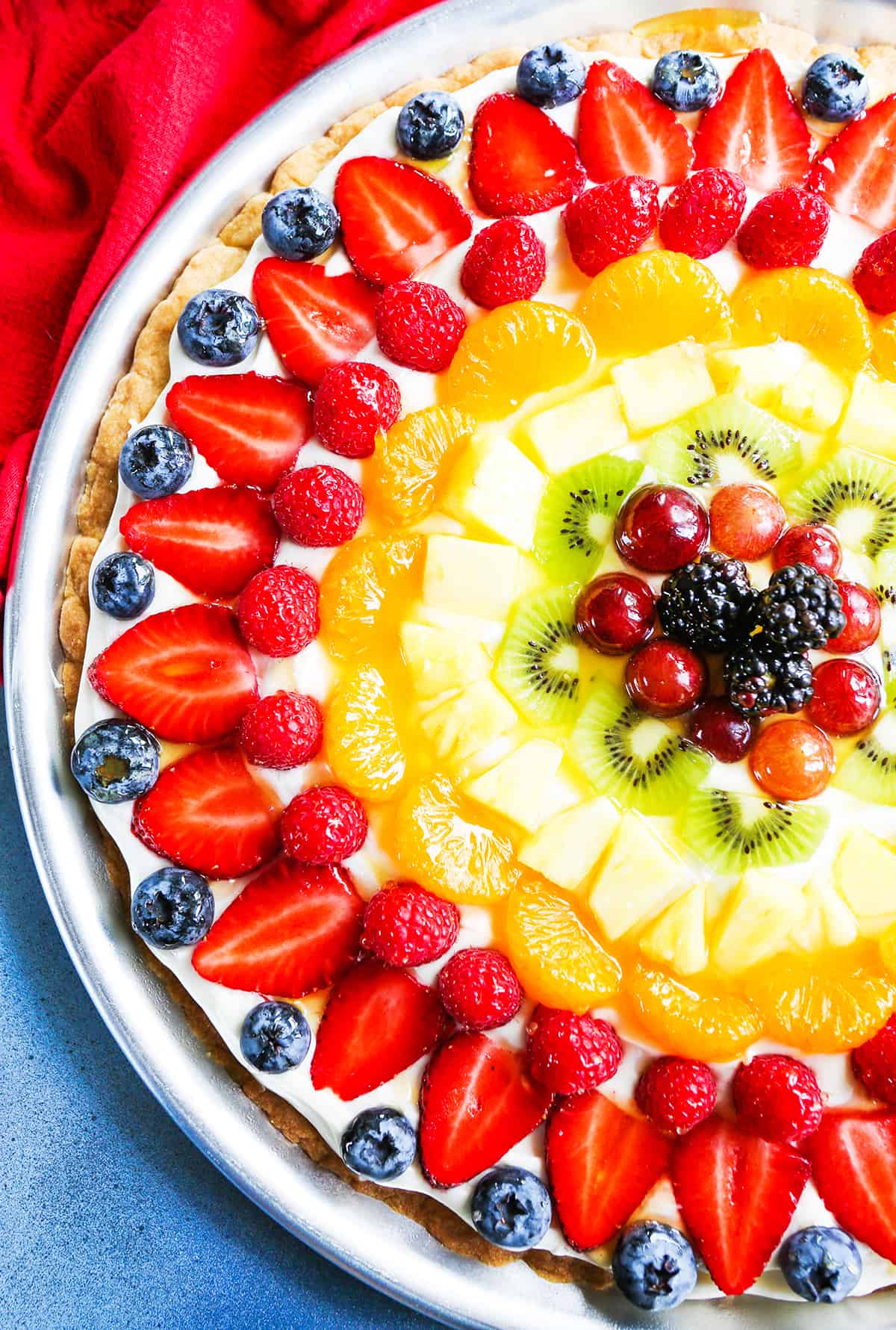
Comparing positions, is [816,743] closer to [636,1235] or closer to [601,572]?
[601,572]

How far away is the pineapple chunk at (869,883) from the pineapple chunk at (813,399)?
987 mm

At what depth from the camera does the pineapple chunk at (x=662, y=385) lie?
281 centimetres

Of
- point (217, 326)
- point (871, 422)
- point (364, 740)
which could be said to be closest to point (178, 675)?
point (364, 740)

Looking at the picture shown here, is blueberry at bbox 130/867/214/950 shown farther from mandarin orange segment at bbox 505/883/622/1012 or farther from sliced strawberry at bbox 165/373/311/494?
sliced strawberry at bbox 165/373/311/494

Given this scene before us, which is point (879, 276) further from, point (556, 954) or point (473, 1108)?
point (473, 1108)

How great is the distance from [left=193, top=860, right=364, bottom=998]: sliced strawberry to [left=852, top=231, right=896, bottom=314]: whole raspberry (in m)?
1.87

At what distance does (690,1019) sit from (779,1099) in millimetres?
251

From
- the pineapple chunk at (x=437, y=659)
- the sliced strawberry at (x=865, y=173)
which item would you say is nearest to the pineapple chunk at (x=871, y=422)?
the sliced strawberry at (x=865, y=173)

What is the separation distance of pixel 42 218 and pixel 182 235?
0.47m

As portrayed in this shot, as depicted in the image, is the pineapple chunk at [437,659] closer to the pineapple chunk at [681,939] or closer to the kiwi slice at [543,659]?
the kiwi slice at [543,659]

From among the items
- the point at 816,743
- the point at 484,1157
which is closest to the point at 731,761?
the point at 816,743

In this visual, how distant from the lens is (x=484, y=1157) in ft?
8.70

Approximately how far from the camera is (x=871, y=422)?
9.33ft


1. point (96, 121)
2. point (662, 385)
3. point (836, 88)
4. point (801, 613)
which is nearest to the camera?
point (801, 613)
